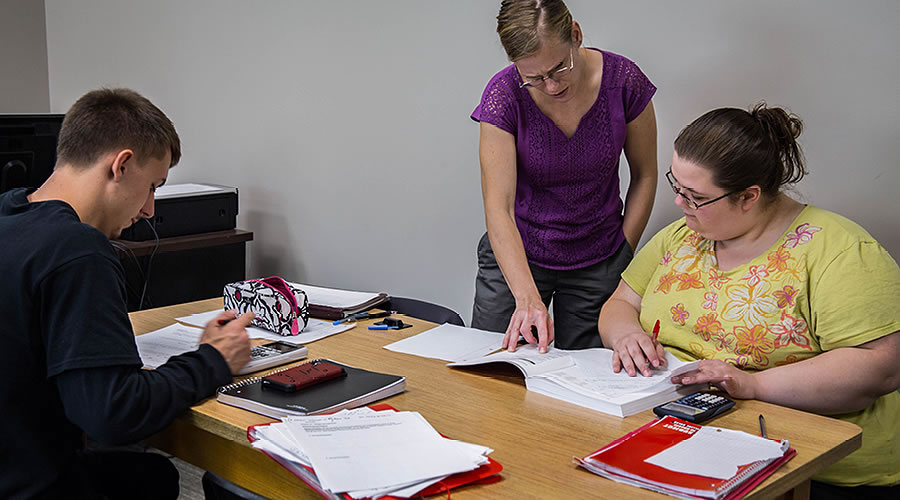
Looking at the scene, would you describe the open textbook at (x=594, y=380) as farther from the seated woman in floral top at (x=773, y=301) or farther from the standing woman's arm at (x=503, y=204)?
the standing woman's arm at (x=503, y=204)

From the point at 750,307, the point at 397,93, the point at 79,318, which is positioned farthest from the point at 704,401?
the point at 397,93

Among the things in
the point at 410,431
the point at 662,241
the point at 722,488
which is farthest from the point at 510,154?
the point at 722,488

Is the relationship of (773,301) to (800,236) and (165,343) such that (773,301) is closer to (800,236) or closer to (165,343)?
(800,236)

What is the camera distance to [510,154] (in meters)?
2.20

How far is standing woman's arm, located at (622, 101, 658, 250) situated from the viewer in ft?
7.32

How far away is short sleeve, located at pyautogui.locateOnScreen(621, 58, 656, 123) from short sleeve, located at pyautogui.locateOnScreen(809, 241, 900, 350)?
707 mm

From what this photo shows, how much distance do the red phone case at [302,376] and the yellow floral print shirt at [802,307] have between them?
0.73 meters

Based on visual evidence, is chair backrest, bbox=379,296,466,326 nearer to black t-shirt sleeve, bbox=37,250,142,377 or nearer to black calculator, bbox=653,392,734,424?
black calculator, bbox=653,392,734,424

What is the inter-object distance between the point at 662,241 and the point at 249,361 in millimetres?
982

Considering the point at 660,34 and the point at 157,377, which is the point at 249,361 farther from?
the point at 660,34

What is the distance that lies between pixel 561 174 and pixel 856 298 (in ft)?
2.75

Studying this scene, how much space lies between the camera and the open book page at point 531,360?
66.2 inches

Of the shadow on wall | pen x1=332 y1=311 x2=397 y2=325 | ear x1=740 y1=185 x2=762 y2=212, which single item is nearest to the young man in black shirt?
pen x1=332 y1=311 x2=397 y2=325

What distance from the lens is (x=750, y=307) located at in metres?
1.74
